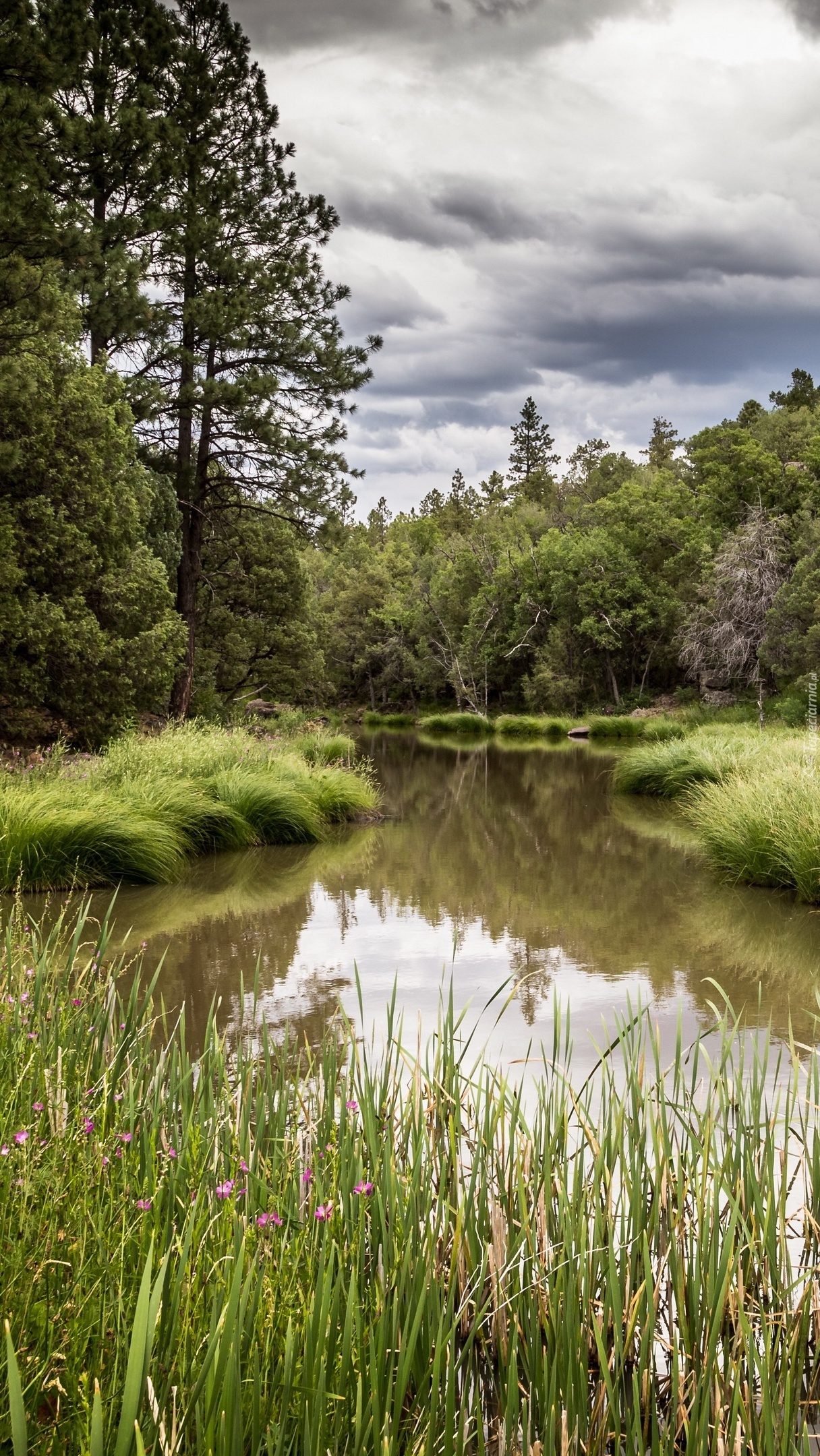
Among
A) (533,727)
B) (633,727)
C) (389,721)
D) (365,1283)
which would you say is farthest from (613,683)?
(365,1283)

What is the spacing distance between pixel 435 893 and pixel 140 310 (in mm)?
11278

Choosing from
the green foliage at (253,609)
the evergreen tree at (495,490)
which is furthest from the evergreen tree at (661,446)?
the green foliage at (253,609)

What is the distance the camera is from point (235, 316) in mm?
17453

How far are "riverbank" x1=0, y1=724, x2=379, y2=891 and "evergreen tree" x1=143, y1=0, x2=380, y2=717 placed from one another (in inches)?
209

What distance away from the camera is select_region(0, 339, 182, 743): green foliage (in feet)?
41.5

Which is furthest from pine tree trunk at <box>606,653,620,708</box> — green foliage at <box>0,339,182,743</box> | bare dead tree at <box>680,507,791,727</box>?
green foliage at <box>0,339,182,743</box>

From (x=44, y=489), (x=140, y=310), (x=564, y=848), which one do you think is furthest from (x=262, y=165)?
(x=564, y=848)

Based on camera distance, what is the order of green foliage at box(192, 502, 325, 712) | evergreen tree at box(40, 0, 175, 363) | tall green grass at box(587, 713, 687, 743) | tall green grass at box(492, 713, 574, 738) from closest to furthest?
evergreen tree at box(40, 0, 175, 363), green foliage at box(192, 502, 325, 712), tall green grass at box(587, 713, 687, 743), tall green grass at box(492, 713, 574, 738)

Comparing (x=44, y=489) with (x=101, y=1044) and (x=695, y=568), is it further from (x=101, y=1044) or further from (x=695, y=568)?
(x=695, y=568)

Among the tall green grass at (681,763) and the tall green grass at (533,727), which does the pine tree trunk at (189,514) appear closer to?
the tall green grass at (681,763)

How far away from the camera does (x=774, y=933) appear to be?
296 inches

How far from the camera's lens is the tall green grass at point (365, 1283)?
5.42 feet

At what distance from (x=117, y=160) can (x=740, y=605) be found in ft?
69.9

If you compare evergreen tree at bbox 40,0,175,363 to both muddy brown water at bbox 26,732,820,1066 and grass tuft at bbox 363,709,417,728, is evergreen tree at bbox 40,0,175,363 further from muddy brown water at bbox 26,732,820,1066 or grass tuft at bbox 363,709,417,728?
grass tuft at bbox 363,709,417,728
